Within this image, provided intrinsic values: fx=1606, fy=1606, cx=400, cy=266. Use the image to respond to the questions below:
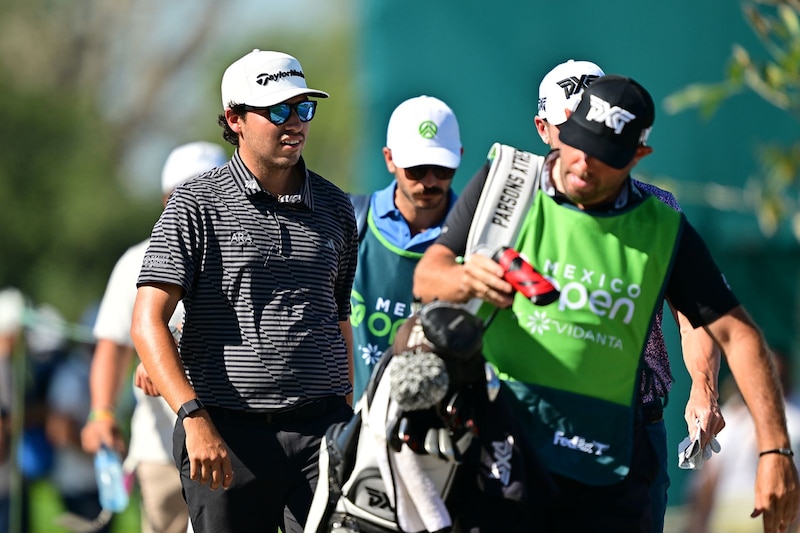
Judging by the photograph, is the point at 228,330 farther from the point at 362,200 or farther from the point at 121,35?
the point at 121,35

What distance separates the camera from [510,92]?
424 inches

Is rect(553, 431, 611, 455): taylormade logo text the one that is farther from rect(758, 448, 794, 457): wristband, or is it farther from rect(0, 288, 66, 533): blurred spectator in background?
rect(0, 288, 66, 533): blurred spectator in background

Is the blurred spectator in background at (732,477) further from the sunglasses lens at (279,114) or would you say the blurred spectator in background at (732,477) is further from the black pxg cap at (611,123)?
the black pxg cap at (611,123)

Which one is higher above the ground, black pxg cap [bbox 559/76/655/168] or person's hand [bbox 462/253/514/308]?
black pxg cap [bbox 559/76/655/168]

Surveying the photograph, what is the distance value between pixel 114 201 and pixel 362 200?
84.1ft

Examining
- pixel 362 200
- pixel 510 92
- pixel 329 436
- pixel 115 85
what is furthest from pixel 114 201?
pixel 329 436

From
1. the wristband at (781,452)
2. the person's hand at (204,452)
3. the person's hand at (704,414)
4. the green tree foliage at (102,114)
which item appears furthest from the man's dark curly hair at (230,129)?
the green tree foliage at (102,114)

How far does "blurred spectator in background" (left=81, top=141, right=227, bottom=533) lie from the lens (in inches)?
327

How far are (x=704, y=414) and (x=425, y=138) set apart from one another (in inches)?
79.0

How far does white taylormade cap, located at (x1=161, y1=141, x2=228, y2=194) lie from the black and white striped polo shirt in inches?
92.4

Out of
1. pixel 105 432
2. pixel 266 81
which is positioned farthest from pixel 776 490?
pixel 105 432

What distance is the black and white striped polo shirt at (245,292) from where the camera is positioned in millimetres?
5809

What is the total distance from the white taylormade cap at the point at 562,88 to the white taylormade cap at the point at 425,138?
853mm

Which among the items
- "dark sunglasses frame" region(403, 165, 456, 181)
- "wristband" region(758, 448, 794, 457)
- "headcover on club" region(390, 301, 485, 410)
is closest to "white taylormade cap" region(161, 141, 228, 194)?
"dark sunglasses frame" region(403, 165, 456, 181)
